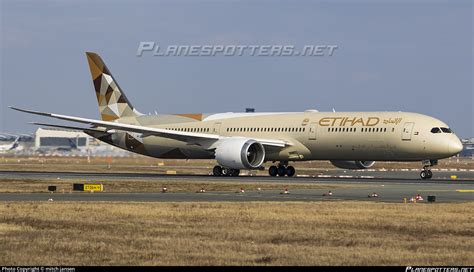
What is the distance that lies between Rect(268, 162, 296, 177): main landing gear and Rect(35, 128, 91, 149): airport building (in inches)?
3247

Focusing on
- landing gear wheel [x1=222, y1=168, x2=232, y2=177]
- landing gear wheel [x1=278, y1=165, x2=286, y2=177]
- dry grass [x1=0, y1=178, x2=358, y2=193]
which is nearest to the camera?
dry grass [x1=0, y1=178, x2=358, y2=193]

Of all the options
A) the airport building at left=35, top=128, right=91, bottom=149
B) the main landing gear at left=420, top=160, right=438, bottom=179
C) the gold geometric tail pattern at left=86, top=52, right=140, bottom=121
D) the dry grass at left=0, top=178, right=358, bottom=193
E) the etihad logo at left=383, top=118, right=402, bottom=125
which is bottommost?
the dry grass at left=0, top=178, right=358, bottom=193

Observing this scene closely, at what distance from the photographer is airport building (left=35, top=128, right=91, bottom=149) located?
513 ft

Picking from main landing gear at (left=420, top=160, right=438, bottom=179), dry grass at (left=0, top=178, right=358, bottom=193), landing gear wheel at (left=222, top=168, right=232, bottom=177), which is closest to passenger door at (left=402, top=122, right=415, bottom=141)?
main landing gear at (left=420, top=160, right=438, bottom=179)

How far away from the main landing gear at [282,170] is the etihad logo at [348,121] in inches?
193

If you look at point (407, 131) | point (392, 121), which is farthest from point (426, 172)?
point (392, 121)

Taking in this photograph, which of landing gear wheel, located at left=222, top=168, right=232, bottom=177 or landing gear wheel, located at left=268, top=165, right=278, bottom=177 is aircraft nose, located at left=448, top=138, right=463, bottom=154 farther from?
landing gear wheel, located at left=222, top=168, right=232, bottom=177

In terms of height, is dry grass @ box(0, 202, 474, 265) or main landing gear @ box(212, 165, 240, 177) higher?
main landing gear @ box(212, 165, 240, 177)

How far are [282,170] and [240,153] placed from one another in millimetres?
5838

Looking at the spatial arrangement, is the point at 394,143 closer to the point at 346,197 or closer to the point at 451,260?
the point at 346,197

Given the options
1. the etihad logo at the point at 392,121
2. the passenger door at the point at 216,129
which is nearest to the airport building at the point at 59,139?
the passenger door at the point at 216,129

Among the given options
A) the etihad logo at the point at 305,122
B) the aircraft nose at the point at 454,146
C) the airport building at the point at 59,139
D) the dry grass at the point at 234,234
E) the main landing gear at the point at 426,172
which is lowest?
the dry grass at the point at 234,234

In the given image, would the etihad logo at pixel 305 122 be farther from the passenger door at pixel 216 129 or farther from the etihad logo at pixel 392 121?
the passenger door at pixel 216 129

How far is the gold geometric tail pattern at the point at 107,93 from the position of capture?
2987 inches
